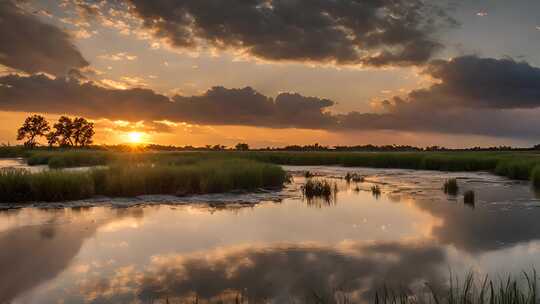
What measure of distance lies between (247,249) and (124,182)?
11459 millimetres

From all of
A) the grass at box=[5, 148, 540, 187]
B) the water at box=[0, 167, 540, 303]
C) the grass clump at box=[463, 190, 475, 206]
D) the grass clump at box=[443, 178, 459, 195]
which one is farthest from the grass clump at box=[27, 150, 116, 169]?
the grass clump at box=[463, 190, 475, 206]

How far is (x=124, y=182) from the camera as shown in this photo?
20.4 m

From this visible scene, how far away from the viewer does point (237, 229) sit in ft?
43.6

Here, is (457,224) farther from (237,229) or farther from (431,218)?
(237,229)

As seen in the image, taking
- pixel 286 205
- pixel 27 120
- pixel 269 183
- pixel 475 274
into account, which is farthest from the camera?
pixel 27 120

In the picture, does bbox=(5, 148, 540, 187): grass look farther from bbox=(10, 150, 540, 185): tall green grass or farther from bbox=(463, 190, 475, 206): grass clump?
bbox=(463, 190, 475, 206): grass clump

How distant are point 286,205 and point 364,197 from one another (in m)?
5.12

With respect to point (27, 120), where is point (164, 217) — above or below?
below

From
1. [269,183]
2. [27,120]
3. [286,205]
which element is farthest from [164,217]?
[27,120]

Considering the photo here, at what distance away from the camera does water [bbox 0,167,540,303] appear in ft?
25.7

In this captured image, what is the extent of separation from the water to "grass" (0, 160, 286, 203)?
191 centimetres

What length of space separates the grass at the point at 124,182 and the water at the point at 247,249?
1911mm

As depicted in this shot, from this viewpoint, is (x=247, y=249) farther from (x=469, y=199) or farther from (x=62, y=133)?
(x=62, y=133)

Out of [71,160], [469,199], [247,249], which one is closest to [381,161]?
[71,160]
